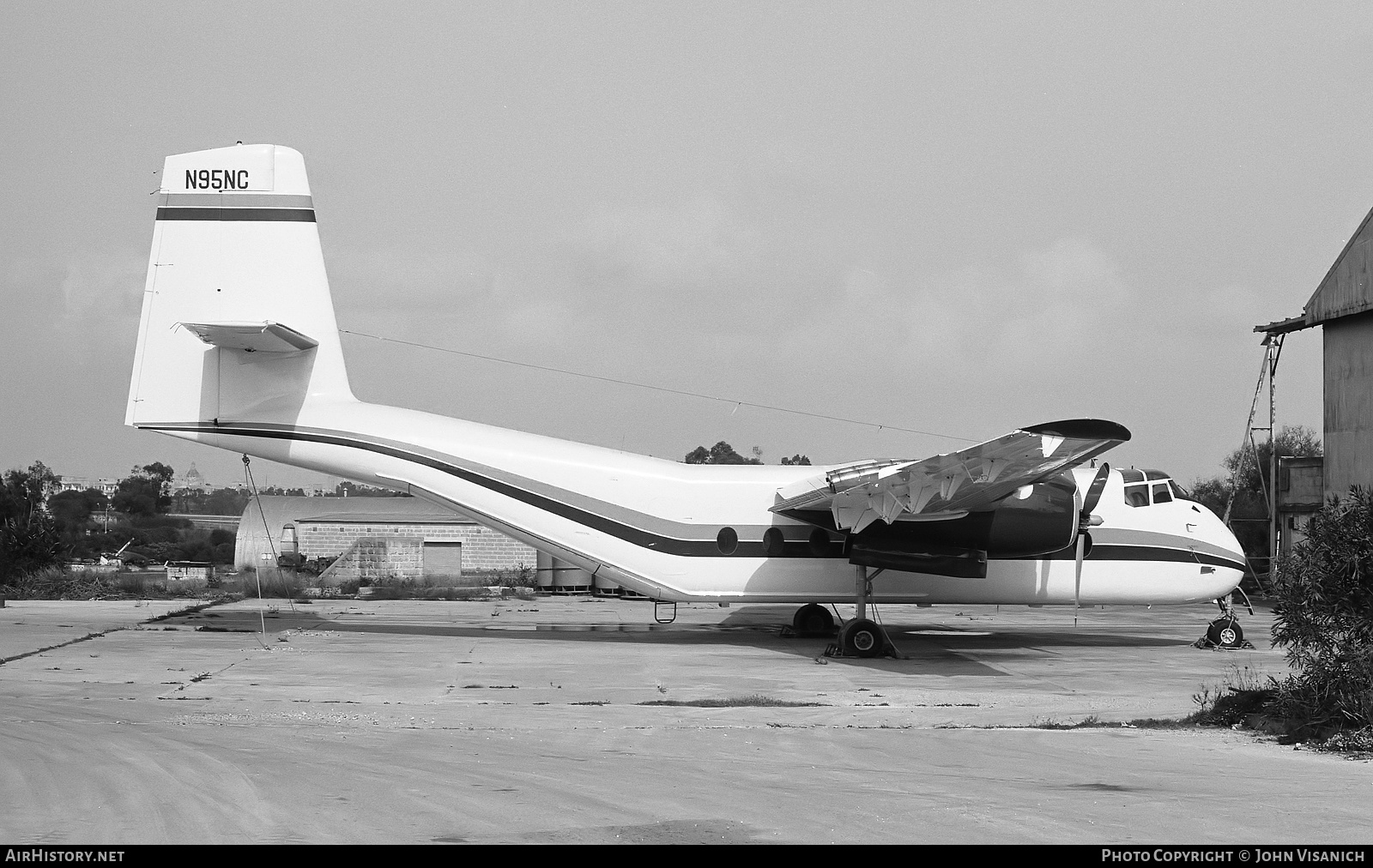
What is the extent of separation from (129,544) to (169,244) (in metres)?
50.3

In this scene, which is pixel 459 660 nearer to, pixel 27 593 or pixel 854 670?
pixel 854 670

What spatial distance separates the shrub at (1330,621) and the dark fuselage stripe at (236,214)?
14.7 m

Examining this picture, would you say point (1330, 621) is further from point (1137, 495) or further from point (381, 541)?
point (381, 541)

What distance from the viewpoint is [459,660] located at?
15.5m

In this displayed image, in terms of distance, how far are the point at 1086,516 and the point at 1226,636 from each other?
130 inches

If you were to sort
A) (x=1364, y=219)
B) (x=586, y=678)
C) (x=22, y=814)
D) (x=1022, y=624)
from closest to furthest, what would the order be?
(x=22, y=814)
(x=586, y=678)
(x=1022, y=624)
(x=1364, y=219)

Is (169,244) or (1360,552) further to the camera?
(169,244)

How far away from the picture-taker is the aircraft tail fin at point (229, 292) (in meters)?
17.3

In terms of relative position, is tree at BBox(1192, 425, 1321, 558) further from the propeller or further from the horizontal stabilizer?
the horizontal stabilizer

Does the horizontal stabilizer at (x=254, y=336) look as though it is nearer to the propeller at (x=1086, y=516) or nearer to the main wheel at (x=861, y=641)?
the main wheel at (x=861, y=641)

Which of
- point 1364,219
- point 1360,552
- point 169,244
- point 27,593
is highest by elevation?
point 1364,219

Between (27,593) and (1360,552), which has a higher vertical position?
(1360,552)

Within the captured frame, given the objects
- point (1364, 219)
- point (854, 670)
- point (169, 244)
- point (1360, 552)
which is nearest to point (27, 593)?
point (169, 244)

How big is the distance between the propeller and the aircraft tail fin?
12.1 metres
